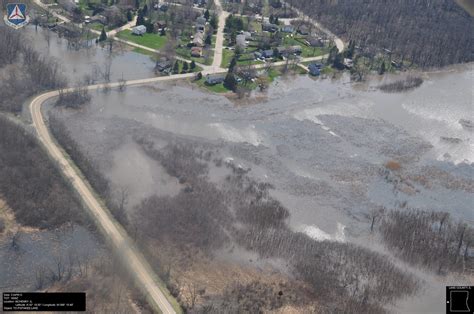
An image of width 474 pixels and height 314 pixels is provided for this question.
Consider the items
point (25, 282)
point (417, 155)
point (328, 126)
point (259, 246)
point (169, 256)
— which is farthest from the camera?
point (328, 126)

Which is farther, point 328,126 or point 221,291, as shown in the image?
point 328,126

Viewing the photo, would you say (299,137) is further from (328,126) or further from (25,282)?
(25,282)

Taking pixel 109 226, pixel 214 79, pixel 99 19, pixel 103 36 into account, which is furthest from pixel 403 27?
pixel 109 226

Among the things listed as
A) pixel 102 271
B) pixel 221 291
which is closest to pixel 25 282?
pixel 102 271

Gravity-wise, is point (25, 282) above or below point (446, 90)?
below

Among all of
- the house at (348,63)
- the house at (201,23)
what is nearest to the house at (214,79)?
the house at (201,23)

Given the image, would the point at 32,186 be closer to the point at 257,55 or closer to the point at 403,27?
the point at 257,55

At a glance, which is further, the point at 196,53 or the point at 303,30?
the point at 303,30
